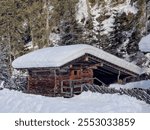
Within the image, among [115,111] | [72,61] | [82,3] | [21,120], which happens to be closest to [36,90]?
[72,61]

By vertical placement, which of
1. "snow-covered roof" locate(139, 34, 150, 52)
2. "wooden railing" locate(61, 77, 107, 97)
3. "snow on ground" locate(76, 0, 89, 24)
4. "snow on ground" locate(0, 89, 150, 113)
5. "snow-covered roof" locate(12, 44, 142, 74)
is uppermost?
"snow on ground" locate(76, 0, 89, 24)

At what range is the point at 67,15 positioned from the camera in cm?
5416

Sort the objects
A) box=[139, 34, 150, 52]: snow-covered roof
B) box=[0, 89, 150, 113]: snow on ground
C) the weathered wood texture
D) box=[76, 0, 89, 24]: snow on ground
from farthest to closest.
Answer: box=[76, 0, 89, 24]: snow on ground < the weathered wood texture < box=[139, 34, 150, 52]: snow-covered roof < box=[0, 89, 150, 113]: snow on ground

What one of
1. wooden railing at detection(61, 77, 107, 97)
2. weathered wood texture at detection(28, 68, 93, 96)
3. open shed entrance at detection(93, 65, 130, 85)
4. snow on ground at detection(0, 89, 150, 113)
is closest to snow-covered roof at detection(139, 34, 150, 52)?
snow on ground at detection(0, 89, 150, 113)

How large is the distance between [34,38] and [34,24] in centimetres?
200

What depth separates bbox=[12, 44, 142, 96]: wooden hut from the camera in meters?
27.0

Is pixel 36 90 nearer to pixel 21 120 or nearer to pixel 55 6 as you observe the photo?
pixel 21 120

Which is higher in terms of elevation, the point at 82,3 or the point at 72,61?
the point at 82,3

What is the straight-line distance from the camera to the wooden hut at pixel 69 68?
27.0m

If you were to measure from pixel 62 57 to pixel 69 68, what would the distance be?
1.83 metres

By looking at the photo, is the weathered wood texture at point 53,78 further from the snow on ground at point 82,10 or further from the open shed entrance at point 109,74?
the snow on ground at point 82,10

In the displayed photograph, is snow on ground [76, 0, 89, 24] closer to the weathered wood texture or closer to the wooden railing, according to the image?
the weathered wood texture

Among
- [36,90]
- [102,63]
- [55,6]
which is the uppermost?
[55,6]

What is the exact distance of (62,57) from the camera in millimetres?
26562
